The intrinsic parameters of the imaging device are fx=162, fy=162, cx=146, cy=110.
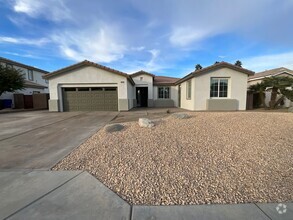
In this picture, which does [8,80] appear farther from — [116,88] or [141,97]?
[141,97]

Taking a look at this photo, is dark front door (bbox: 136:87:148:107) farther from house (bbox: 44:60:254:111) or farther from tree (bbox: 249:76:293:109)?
tree (bbox: 249:76:293:109)

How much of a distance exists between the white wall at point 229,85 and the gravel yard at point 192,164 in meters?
7.80

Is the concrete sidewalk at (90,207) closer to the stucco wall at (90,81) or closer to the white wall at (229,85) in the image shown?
the white wall at (229,85)

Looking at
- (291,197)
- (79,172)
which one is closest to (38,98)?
(79,172)

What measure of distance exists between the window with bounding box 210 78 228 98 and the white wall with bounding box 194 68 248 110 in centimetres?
32

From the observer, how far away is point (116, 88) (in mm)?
15555

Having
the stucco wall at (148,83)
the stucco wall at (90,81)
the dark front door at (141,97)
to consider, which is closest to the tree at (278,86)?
the stucco wall at (148,83)

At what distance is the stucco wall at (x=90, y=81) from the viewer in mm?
A: 15219

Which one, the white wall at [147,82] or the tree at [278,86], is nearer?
the tree at [278,86]

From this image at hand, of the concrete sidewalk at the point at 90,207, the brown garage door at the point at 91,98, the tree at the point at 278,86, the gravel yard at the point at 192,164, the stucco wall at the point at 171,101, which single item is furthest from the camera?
the stucco wall at the point at 171,101

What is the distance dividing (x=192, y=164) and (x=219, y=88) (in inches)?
482

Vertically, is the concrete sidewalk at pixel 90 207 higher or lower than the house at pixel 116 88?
lower

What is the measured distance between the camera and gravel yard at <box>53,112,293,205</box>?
2768mm

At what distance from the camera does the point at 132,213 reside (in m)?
2.33
